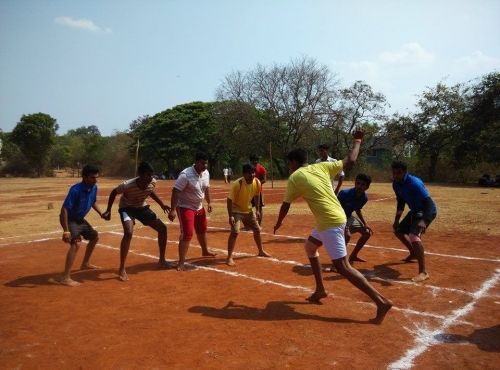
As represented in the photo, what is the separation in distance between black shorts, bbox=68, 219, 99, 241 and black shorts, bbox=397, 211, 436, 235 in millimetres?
5058

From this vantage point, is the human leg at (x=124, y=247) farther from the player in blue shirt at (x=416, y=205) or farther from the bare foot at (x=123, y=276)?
the player in blue shirt at (x=416, y=205)

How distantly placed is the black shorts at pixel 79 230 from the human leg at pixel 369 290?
4.06 meters

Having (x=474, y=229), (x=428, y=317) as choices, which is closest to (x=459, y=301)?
(x=428, y=317)

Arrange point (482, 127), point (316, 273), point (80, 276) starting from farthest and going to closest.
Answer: point (482, 127) < point (80, 276) < point (316, 273)

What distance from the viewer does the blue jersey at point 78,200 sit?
645 cm

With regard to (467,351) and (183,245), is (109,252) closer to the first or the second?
(183,245)

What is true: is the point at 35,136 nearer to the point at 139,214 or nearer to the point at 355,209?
the point at 139,214

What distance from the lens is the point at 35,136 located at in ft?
180

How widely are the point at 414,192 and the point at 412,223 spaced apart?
1.59ft

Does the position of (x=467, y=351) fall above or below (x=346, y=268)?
below

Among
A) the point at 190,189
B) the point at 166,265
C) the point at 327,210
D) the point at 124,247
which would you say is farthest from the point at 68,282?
the point at 327,210

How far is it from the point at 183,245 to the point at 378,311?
139 inches

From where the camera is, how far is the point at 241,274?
22.0 ft

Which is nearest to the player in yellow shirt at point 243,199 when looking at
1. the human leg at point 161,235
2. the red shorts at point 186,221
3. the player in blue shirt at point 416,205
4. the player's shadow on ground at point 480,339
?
the red shorts at point 186,221
